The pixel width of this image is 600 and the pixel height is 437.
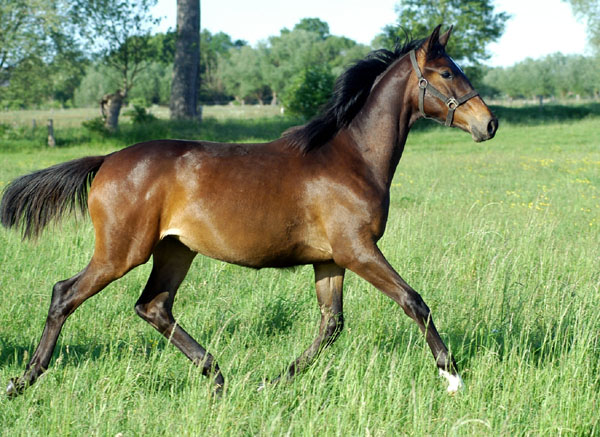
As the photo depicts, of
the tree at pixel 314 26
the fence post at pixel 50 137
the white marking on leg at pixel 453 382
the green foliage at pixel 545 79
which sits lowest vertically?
the fence post at pixel 50 137

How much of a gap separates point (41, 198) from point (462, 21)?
39.7 m

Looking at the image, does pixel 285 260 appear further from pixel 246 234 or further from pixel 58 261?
pixel 58 261

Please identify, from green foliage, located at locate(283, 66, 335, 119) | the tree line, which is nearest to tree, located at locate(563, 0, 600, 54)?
the tree line

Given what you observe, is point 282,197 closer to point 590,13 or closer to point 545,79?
point 590,13

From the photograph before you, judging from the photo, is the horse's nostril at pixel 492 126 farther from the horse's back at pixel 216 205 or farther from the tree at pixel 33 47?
the tree at pixel 33 47

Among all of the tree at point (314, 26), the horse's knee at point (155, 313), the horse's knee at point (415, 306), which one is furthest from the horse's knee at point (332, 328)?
the tree at point (314, 26)

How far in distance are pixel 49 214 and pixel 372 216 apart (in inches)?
90.8

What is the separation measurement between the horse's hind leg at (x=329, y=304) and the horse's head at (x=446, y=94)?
130 centimetres

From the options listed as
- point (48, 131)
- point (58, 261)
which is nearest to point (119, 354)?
point (58, 261)

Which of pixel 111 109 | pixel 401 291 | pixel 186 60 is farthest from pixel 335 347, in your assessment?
pixel 186 60

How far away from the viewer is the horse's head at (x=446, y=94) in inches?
170

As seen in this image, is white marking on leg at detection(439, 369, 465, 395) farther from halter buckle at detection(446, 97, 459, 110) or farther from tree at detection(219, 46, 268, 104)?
tree at detection(219, 46, 268, 104)

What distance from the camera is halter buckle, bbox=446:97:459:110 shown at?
4.34 m

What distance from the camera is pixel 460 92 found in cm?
438
